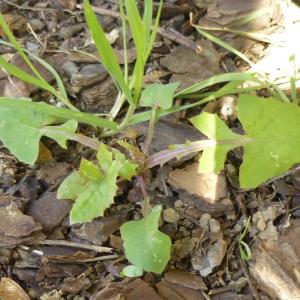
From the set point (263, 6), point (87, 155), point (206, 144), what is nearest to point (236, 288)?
point (206, 144)

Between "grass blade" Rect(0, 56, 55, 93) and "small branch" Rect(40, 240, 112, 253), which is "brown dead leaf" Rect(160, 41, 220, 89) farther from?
"small branch" Rect(40, 240, 112, 253)

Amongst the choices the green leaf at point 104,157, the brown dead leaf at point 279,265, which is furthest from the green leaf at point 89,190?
the brown dead leaf at point 279,265

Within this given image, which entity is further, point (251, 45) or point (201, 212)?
point (251, 45)

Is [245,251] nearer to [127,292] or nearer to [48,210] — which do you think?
[127,292]

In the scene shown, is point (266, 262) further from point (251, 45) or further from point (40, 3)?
point (40, 3)

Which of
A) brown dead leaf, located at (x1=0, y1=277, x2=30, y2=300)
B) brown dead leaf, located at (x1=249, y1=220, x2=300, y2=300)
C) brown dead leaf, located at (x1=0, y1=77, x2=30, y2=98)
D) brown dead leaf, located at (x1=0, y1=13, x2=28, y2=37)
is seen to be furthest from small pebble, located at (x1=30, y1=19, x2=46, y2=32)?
brown dead leaf, located at (x1=249, y1=220, x2=300, y2=300)

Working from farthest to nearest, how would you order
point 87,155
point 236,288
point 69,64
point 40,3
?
point 40,3
point 69,64
point 87,155
point 236,288
